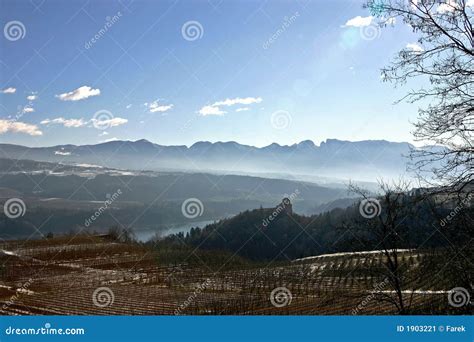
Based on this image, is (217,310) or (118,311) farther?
(217,310)

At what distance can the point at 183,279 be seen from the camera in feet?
106

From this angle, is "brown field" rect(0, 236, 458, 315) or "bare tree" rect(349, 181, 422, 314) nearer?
"bare tree" rect(349, 181, 422, 314)

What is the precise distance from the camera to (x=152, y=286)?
27.4 m

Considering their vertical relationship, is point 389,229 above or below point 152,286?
above

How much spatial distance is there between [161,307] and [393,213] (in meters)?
10.7

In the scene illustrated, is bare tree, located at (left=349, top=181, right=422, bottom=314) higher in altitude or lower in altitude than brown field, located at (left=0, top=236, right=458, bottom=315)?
higher

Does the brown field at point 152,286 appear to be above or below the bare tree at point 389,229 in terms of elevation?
below

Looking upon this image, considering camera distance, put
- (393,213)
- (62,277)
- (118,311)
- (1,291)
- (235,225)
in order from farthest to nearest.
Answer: (235,225)
(62,277)
(1,291)
(118,311)
(393,213)

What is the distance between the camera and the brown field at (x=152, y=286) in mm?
15945

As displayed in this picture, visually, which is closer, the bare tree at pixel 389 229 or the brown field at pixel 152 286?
the bare tree at pixel 389 229

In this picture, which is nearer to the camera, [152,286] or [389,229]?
[389,229]

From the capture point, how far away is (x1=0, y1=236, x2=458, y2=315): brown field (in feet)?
52.3

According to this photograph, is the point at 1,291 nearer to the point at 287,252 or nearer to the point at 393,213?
the point at 393,213
